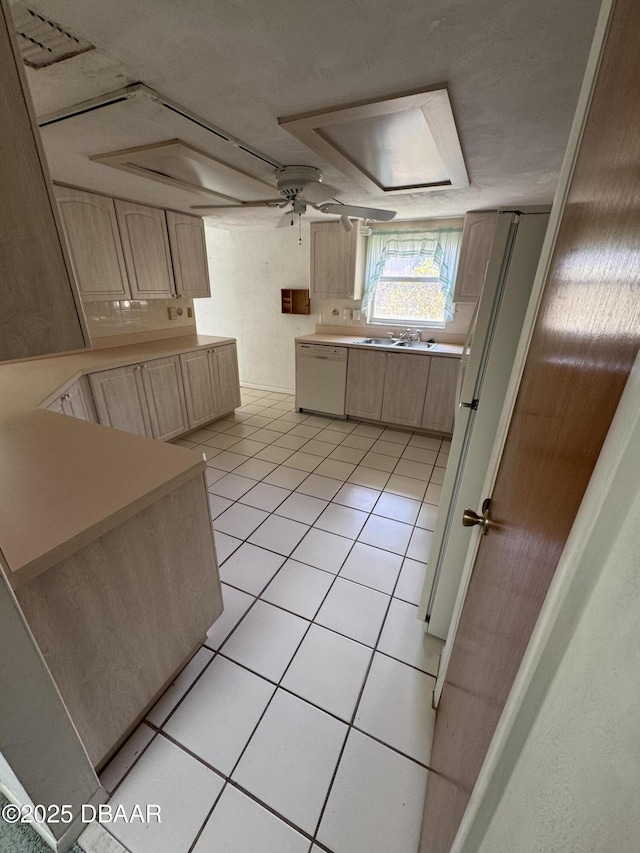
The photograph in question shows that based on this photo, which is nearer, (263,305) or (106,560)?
(106,560)

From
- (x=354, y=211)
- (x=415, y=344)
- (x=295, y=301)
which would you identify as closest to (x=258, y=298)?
(x=295, y=301)

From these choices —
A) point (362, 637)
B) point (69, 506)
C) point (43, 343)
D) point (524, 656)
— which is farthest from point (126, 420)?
point (524, 656)

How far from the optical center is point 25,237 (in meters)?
0.77

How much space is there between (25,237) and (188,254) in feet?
10.7

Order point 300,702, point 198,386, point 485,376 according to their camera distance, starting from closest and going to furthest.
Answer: point 485,376 → point 300,702 → point 198,386

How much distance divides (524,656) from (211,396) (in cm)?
382

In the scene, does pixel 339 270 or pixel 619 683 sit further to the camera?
pixel 339 270

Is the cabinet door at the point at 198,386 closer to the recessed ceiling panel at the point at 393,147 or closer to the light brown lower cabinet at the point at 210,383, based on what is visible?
the light brown lower cabinet at the point at 210,383

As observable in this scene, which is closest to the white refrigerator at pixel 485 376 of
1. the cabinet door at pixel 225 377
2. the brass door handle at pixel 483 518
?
the brass door handle at pixel 483 518

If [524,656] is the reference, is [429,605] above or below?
below

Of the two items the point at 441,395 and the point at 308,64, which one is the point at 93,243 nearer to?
the point at 308,64

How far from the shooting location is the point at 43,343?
838 millimetres

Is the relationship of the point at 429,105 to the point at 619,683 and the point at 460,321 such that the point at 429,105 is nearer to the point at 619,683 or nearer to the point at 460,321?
the point at 619,683

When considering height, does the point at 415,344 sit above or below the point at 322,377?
above
